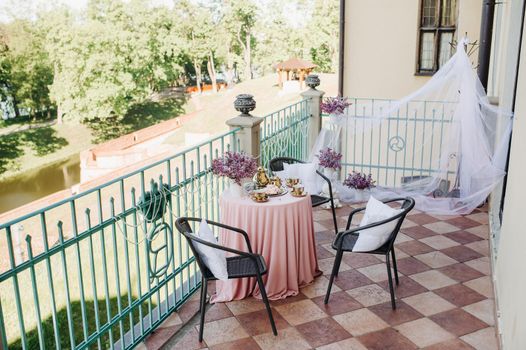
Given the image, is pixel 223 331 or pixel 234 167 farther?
pixel 234 167

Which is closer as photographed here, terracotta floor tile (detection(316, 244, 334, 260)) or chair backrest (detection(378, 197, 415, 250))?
chair backrest (detection(378, 197, 415, 250))

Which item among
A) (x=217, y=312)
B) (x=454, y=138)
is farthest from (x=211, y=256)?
(x=454, y=138)

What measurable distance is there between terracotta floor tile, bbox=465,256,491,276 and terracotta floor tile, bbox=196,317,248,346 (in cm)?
222

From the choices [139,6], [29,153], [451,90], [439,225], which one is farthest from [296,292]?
[139,6]

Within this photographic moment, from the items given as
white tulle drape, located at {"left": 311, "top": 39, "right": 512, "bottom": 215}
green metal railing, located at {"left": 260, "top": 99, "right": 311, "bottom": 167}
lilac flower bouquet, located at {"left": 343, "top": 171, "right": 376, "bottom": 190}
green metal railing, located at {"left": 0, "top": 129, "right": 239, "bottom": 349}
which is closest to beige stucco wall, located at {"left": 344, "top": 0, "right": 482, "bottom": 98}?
green metal railing, located at {"left": 0, "top": 129, "right": 239, "bottom": 349}

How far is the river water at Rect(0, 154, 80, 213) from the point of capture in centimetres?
2193

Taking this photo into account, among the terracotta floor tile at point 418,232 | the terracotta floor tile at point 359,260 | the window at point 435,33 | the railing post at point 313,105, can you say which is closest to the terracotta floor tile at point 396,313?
the terracotta floor tile at point 359,260

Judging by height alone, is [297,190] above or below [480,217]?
above

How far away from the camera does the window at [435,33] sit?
30.7 ft

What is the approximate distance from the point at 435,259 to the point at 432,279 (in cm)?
42

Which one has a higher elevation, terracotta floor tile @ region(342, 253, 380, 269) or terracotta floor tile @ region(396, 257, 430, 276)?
terracotta floor tile @ region(342, 253, 380, 269)

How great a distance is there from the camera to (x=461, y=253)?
4.86 metres

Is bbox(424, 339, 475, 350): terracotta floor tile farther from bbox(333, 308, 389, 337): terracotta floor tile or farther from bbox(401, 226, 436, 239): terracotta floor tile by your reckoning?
bbox(401, 226, 436, 239): terracotta floor tile

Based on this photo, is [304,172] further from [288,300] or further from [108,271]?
[108,271]
